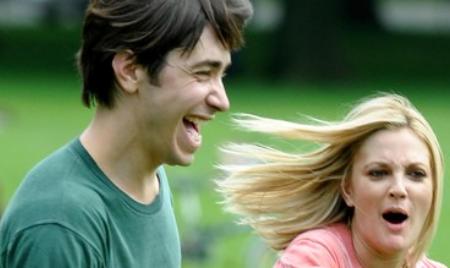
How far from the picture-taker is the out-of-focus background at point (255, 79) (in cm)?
1758

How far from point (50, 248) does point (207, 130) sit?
1828cm

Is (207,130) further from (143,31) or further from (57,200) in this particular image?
(57,200)

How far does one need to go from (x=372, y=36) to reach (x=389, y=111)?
34.8 meters

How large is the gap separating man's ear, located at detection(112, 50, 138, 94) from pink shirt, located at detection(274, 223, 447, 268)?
91 cm

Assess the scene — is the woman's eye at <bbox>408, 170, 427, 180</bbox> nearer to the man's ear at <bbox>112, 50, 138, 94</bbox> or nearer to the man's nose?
the man's nose

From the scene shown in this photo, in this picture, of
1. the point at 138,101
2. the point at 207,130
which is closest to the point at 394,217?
the point at 138,101

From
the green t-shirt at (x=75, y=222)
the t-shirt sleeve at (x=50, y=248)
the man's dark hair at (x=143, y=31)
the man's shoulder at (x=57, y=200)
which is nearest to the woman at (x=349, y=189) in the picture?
the green t-shirt at (x=75, y=222)

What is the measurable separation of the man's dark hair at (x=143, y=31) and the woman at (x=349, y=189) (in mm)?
830

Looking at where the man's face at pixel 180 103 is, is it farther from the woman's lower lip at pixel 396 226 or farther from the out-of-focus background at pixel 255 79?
the out-of-focus background at pixel 255 79

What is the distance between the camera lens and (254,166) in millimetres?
6586

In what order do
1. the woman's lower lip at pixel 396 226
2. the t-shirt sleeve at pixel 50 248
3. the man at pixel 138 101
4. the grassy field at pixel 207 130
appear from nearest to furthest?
the t-shirt sleeve at pixel 50 248 < the man at pixel 138 101 < the woman's lower lip at pixel 396 226 < the grassy field at pixel 207 130

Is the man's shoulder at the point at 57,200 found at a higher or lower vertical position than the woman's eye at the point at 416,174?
higher

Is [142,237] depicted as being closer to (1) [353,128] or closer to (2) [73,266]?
(2) [73,266]

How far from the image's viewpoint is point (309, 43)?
34594mm
